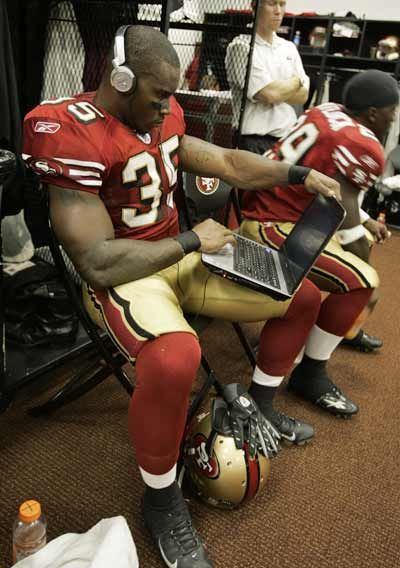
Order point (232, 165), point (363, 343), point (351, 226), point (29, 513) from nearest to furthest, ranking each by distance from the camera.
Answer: point (29, 513) < point (232, 165) < point (351, 226) < point (363, 343)

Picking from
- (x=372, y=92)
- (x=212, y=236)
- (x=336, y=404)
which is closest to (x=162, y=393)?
(x=212, y=236)

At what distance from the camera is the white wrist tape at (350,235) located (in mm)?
1712

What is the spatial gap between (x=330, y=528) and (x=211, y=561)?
37 cm

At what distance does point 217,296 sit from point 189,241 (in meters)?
0.23

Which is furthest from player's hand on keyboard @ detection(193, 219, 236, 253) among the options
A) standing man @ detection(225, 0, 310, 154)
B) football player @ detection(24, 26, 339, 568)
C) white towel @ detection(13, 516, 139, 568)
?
standing man @ detection(225, 0, 310, 154)

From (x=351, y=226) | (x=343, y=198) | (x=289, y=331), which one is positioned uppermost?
(x=343, y=198)

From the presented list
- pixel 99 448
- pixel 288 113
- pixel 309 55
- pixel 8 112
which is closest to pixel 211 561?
pixel 99 448

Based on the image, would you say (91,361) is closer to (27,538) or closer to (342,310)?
(27,538)

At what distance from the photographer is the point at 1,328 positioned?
1.22 meters

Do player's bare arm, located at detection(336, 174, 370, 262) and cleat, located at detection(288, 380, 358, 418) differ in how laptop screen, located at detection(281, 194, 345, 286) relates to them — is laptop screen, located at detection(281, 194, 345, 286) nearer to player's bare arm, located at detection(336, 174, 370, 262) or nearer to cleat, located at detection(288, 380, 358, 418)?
player's bare arm, located at detection(336, 174, 370, 262)

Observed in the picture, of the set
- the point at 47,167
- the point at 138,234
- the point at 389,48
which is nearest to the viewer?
the point at 47,167

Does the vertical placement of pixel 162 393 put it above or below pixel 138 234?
below

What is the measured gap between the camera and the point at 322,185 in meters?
1.46

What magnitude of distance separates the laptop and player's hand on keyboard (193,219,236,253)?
3 centimetres
